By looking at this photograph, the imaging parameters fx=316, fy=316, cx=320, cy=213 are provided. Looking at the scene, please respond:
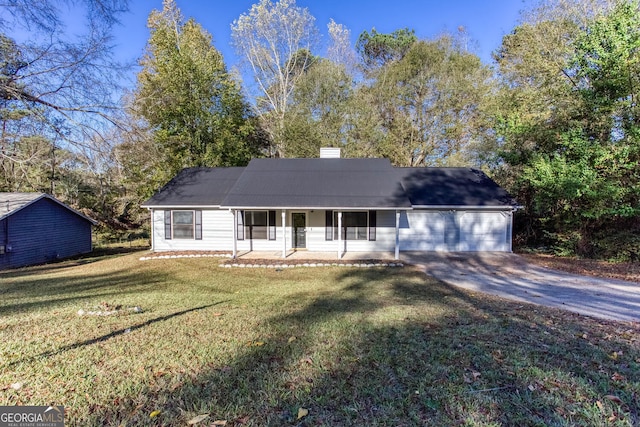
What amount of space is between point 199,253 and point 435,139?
56.1 ft

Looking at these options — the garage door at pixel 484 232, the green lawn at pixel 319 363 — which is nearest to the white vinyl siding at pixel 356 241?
the garage door at pixel 484 232

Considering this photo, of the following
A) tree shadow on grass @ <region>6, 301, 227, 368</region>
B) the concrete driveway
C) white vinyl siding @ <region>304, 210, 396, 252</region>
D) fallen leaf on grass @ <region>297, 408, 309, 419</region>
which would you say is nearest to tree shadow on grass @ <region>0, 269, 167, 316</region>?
tree shadow on grass @ <region>6, 301, 227, 368</region>

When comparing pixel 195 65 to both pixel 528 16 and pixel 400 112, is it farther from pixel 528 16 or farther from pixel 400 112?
pixel 528 16

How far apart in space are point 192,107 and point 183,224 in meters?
8.46

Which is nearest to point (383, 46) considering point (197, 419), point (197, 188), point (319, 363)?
point (197, 188)

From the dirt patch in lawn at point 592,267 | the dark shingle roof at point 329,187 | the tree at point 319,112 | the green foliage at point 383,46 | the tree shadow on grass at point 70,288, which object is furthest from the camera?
the green foliage at point 383,46

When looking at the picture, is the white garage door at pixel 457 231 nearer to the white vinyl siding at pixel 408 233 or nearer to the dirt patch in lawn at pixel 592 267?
the white vinyl siding at pixel 408 233

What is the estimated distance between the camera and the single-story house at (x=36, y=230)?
12977 millimetres

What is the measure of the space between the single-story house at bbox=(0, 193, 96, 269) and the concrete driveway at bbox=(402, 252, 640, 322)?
16.0 meters

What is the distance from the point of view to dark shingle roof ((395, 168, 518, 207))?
43.7ft

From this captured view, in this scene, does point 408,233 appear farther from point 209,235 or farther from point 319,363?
point 319,363

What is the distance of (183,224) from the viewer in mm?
13781

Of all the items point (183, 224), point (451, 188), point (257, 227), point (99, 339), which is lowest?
point (99, 339)

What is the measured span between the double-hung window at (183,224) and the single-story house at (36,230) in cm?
595
